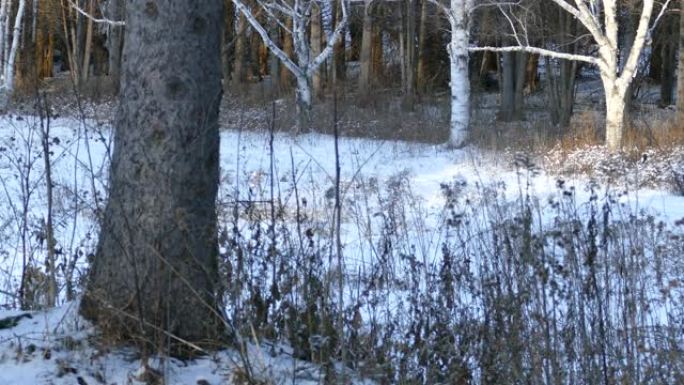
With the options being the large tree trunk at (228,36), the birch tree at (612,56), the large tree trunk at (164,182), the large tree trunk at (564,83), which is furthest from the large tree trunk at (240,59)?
the large tree trunk at (164,182)

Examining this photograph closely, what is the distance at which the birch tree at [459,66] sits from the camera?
64.5 ft

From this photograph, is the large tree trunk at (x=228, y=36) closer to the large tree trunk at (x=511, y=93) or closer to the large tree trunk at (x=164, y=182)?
the large tree trunk at (x=511, y=93)

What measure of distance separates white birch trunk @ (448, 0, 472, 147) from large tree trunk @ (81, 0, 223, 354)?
1541cm

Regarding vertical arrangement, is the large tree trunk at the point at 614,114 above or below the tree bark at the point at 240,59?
below

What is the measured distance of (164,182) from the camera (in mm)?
4293

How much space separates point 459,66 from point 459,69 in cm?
7

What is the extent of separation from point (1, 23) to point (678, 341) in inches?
950

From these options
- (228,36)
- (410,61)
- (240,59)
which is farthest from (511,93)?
(228,36)

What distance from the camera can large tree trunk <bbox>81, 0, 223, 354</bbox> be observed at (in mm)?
4277

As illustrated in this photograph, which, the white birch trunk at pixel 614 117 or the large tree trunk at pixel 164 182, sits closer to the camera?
the large tree trunk at pixel 164 182

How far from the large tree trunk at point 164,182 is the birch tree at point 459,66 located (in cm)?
1543

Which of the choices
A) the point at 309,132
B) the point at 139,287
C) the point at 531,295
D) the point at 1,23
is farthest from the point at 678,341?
the point at 1,23

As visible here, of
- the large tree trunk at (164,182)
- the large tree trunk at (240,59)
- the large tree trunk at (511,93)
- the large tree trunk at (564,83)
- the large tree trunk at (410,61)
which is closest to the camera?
the large tree trunk at (164,182)

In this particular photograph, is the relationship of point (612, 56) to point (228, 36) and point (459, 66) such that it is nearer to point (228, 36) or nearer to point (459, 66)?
point (459, 66)
